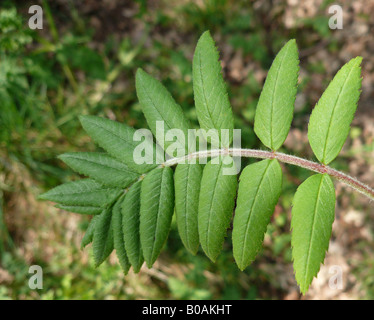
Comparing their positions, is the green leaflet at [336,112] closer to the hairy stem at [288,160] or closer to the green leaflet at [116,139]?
the hairy stem at [288,160]

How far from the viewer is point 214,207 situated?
1586mm

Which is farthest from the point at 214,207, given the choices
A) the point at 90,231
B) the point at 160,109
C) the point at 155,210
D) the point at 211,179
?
the point at 90,231

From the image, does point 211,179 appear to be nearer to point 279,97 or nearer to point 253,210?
point 253,210

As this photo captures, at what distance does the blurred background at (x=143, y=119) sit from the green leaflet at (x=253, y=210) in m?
1.59

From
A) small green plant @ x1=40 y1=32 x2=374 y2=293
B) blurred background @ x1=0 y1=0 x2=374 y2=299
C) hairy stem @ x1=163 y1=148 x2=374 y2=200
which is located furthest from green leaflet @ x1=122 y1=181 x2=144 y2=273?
blurred background @ x1=0 y1=0 x2=374 y2=299

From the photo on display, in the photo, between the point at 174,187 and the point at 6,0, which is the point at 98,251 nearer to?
the point at 174,187

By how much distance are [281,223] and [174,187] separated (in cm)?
211

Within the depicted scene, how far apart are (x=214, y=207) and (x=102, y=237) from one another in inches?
22.8

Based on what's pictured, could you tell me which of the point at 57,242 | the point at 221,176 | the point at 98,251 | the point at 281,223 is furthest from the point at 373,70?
the point at 57,242

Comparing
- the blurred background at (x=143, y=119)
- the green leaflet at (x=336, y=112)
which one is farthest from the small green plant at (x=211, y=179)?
the blurred background at (x=143, y=119)

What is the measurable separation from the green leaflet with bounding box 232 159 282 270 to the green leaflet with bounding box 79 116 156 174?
46 cm

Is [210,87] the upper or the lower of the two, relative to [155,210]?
upper

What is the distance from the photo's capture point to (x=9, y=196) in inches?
139

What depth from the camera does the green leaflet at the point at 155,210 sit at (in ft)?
5.33
